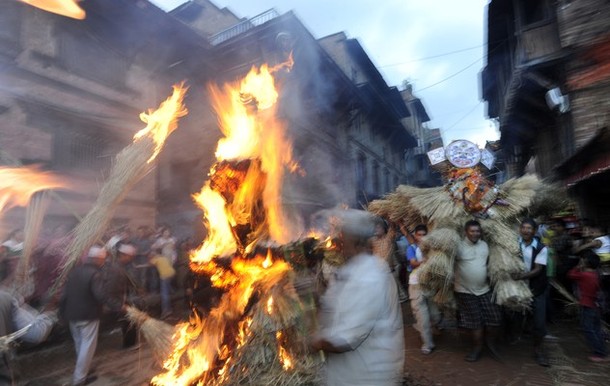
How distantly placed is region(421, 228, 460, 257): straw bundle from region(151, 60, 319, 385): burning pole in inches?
86.1

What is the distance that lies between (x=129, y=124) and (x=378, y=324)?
9.87 m

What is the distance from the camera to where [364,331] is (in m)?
2.08

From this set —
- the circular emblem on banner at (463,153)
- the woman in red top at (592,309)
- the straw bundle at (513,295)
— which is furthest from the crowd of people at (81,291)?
the woman in red top at (592,309)

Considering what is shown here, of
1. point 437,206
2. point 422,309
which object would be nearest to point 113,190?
point 422,309

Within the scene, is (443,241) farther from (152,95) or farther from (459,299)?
(152,95)

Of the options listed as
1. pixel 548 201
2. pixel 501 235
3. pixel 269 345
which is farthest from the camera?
pixel 548 201

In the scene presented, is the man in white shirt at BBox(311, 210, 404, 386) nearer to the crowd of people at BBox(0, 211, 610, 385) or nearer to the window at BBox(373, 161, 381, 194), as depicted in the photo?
the crowd of people at BBox(0, 211, 610, 385)

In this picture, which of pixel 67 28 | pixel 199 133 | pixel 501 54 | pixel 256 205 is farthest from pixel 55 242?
→ pixel 501 54

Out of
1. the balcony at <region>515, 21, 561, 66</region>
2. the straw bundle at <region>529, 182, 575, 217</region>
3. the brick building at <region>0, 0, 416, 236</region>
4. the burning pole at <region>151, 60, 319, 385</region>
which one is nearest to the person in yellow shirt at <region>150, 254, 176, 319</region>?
the brick building at <region>0, 0, 416, 236</region>

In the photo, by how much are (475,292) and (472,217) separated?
114 centimetres

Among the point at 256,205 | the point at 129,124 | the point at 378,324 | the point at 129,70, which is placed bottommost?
the point at 378,324

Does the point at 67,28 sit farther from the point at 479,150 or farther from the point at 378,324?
the point at 378,324

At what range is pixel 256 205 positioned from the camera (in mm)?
3982

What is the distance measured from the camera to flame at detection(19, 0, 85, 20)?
24.9ft
